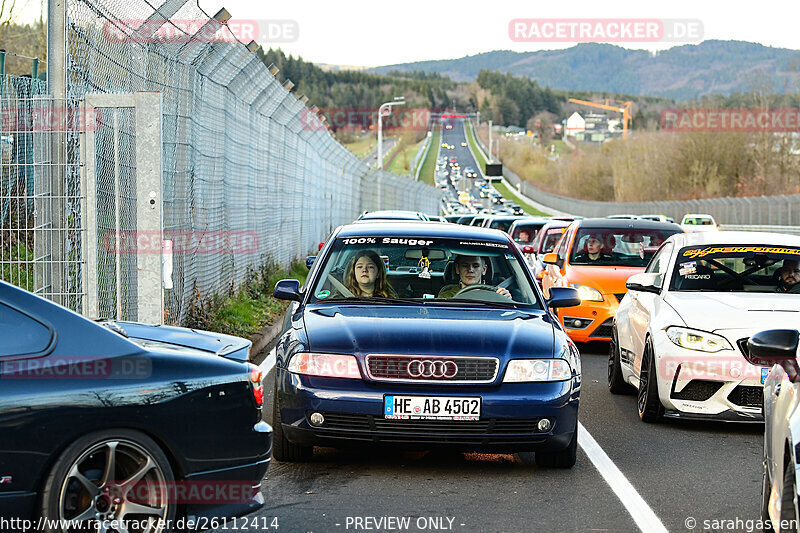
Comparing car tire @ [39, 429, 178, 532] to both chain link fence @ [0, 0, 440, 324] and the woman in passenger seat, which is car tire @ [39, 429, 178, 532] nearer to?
the woman in passenger seat

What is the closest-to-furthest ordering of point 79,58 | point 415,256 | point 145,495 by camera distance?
point 145,495, point 415,256, point 79,58

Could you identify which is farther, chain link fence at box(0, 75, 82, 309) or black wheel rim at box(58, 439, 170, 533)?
chain link fence at box(0, 75, 82, 309)

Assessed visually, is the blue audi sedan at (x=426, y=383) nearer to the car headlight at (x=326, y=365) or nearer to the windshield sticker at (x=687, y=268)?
the car headlight at (x=326, y=365)

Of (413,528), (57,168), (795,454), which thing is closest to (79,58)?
(57,168)

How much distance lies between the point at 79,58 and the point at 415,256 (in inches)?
126

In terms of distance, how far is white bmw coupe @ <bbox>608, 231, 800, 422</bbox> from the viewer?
27.0 ft

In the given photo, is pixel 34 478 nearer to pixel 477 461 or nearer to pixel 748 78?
pixel 477 461

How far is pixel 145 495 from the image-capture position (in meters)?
4.75

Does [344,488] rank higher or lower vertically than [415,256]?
lower

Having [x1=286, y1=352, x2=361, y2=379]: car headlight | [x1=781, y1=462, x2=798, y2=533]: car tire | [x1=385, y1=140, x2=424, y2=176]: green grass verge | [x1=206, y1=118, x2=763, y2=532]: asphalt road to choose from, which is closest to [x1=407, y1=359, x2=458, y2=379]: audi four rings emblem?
[x1=286, y1=352, x2=361, y2=379]: car headlight

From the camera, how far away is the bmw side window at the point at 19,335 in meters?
→ 4.50

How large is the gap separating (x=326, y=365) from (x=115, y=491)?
6.88 feet

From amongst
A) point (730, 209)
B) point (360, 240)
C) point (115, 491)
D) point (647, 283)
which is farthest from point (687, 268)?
point (730, 209)

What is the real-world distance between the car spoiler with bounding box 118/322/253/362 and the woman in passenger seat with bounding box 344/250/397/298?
2358mm
